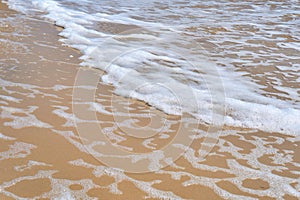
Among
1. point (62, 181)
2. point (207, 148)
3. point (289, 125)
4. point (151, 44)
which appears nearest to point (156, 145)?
point (207, 148)

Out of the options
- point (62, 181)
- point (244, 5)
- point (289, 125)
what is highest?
A: point (244, 5)

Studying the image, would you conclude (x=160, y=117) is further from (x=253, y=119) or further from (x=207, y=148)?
(x=253, y=119)

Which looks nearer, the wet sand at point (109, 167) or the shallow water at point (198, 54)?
the wet sand at point (109, 167)

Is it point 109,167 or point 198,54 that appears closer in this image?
point 109,167

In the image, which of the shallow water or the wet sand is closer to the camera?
the wet sand

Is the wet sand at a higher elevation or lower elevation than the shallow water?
lower

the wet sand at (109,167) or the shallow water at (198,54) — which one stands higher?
the shallow water at (198,54)

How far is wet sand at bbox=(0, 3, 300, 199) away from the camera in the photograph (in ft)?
A: 6.31

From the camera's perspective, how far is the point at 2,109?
2670 mm

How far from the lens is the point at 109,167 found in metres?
2.12

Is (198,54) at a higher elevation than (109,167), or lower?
higher

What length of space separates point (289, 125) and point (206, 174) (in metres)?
0.98

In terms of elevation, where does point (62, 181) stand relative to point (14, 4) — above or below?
below

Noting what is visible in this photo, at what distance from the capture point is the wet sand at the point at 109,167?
6.31 feet
